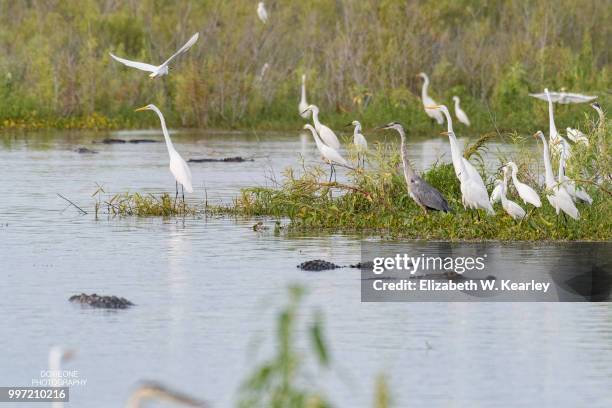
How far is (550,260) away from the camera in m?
12.4

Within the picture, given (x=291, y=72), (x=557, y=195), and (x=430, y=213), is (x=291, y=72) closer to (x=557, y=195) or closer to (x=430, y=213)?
(x=430, y=213)

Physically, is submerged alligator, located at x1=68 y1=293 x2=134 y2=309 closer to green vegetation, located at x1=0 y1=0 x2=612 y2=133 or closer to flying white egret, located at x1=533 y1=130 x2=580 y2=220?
flying white egret, located at x1=533 y1=130 x2=580 y2=220

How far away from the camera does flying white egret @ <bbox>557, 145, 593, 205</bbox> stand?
13.1m

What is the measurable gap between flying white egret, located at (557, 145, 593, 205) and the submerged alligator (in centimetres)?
457

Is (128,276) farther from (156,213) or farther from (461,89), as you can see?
(461,89)

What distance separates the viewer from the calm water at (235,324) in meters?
7.97

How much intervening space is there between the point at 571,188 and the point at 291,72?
76.3ft

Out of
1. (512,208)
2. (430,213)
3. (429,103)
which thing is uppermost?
(429,103)

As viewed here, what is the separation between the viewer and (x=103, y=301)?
1024 centimetres

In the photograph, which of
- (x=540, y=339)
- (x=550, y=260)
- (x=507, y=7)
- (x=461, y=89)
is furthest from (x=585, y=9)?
(x=540, y=339)

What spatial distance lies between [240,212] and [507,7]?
2740cm

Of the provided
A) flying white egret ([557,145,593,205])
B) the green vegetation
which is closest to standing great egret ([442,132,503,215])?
flying white egret ([557,145,593,205])

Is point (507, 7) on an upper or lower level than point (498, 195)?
upper

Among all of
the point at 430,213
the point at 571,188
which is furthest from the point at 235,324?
the point at 571,188
